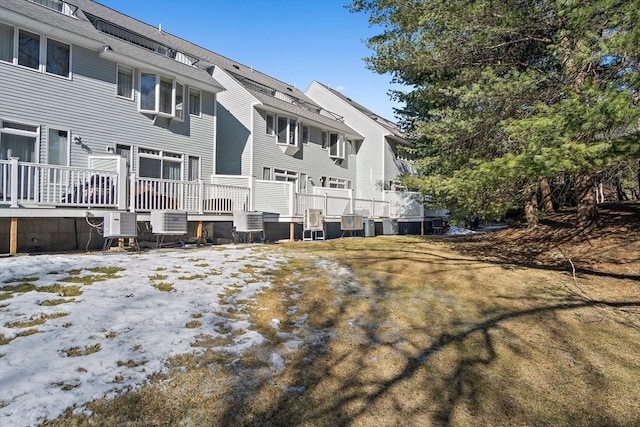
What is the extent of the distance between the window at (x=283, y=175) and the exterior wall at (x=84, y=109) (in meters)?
4.69

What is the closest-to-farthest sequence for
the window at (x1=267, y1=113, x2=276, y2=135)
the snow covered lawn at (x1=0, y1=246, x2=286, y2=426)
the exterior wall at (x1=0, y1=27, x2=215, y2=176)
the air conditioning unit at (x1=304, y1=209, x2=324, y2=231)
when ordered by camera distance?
the snow covered lawn at (x1=0, y1=246, x2=286, y2=426) → the exterior wall at (x1=0, y1=27, x2=215, y2=176) → the air conditioning unit at (x1=304, y1=209, x2=324, y2=231) → the window at (x1=267, y1=113, x2=276, y2=135)

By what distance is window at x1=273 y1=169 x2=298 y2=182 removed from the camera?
17.2 metres

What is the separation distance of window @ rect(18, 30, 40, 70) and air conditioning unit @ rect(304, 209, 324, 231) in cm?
876

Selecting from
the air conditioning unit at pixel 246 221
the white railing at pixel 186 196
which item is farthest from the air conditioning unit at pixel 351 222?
the air conditioning unit at pixel 246 221

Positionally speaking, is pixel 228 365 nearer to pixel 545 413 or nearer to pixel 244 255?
pixel 545 413

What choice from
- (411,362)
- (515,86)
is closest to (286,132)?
(515,86)

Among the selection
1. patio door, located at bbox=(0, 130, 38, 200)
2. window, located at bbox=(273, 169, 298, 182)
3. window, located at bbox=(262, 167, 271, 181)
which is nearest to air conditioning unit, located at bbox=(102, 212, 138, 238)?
patio door, located at bbox=(0, 130, 38, 200)

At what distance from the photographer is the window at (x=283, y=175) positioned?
1718 cm

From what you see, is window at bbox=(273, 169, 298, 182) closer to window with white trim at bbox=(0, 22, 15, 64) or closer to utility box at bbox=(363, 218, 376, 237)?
utility box at bbox=(363, 218, 376, 237)

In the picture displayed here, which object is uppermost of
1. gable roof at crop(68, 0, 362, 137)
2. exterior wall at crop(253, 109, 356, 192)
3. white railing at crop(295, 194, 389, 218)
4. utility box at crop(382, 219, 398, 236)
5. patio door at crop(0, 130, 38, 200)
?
gable roof at crop(68, 0, 362, 137)

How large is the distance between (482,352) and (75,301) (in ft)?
15.3

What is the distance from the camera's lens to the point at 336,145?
21.3m

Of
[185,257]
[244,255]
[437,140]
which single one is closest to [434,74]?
[437,140]

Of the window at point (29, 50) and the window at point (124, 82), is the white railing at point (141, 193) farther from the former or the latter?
the window at point (124, 82)
